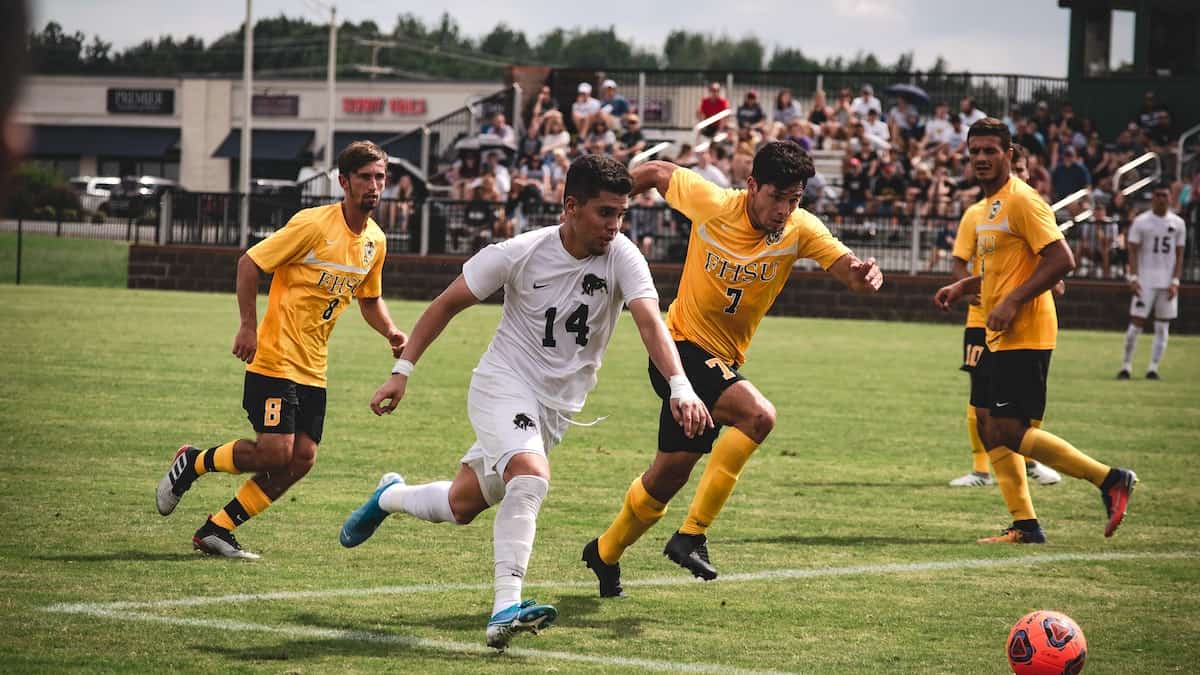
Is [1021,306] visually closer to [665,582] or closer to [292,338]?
[665,582]

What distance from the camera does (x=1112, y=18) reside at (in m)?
38.0

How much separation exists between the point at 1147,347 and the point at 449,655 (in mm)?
21315

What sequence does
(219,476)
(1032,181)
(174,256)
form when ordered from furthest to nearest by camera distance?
(174,256) < (1032,181) < (219,476)

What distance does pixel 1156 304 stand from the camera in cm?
1986

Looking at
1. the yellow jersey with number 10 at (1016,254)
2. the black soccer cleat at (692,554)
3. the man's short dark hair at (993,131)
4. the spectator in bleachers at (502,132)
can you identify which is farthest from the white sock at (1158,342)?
the spectator in bleachers at (502,132)

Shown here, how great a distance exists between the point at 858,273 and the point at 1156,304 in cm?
1436

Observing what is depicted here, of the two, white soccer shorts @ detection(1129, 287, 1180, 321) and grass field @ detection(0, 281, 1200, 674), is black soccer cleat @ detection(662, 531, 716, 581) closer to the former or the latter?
grass field @ detection(0, 281, 1200, 674)

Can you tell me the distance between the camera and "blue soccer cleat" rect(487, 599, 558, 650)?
5.26 m

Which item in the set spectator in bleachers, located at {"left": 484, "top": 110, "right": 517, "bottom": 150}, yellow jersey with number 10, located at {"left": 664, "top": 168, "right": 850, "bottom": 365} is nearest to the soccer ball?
yellow jersey with number 10, located at {"left": 664, "top": 168, "right": 850, "bottom": 365}

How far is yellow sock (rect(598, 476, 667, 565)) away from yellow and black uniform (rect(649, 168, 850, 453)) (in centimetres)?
60

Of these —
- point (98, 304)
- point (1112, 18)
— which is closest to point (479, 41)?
point (1112, 18)

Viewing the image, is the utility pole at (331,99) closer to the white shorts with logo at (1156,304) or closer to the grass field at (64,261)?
the grass field at (64,261)

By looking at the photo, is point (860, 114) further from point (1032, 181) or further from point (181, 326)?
point (181, 326)

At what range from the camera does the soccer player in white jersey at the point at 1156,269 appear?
767 inches
